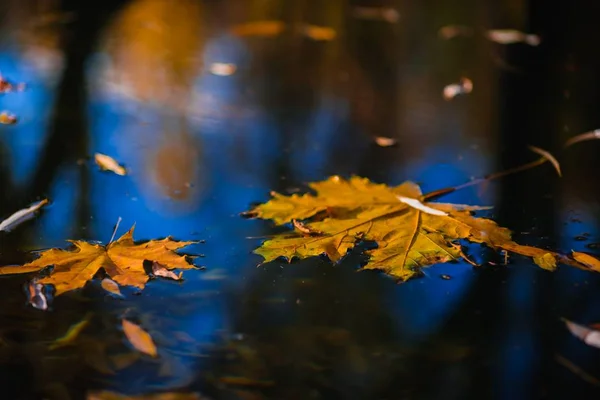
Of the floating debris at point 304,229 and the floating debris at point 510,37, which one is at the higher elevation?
the floating debris at point 510,37

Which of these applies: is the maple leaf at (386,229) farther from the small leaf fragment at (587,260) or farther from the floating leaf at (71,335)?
the floating leaf at (71,335)

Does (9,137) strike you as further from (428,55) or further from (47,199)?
(428,55)

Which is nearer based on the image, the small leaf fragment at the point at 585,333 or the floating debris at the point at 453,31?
the small leaf fragment at the point at 585,333

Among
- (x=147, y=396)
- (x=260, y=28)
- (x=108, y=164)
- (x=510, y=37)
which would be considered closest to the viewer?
(x=147, y=396)

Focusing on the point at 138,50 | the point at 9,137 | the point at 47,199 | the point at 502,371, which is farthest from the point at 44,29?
the point at 502,371

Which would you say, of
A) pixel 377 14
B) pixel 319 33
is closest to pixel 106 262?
pixel 319 33

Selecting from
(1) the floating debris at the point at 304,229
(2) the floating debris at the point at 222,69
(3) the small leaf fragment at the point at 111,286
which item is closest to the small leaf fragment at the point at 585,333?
(1) the floating debris at the point at 304,229

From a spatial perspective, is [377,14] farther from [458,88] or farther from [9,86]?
[9,86]
